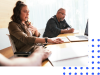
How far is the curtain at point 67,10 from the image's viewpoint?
3.46m

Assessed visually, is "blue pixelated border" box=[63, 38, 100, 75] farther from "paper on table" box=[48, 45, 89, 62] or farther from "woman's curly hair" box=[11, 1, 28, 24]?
"woman's curly hair" box=[11, 1, 28, 24]

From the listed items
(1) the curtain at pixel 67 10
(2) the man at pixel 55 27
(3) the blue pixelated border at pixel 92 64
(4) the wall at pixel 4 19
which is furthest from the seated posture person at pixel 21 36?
(1) the curtain at pixel 67 10

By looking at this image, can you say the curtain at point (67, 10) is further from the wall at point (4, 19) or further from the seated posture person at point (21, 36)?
the seated posture person at point (21, 36)

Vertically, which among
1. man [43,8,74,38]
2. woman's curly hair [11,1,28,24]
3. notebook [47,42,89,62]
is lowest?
notebook [47,42,89,62]

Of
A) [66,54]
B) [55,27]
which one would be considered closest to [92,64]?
[66,54]

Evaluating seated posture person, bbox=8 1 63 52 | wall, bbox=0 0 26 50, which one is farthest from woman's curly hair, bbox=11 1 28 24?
wall, bbox=0 0 26 50

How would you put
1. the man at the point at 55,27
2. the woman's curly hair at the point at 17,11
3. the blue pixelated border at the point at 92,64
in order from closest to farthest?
the blue pixelated border at the point at 92,64
the woman's curly hair at the point at 17,11
the man at the point at 55,27

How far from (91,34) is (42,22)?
11.5ft

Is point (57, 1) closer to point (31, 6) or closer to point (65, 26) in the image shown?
point (31, 6)

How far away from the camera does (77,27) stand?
366 cm

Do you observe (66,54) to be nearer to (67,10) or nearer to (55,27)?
(55,27)

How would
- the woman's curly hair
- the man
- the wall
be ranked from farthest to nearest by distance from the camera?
the wall < the man < the woman's curly hair

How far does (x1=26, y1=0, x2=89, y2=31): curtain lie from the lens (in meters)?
3.46

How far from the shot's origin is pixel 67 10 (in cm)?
360
